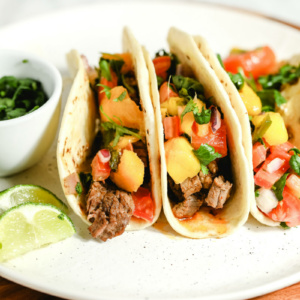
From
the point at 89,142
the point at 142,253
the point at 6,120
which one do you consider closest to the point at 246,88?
the point at 89,142

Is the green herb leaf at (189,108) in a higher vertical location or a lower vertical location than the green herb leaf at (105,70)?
higher

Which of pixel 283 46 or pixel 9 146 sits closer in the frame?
pixel 9 146

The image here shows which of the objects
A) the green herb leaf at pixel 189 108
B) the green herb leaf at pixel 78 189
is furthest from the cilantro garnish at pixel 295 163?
the green herb leaf at pixel 78 189

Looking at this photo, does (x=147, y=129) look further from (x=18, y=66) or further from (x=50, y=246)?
(x=18, y=66)

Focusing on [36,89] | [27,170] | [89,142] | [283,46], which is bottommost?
[27,170]

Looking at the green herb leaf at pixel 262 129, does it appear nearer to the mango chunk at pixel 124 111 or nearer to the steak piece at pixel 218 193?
the steak piece at pixel 218 193

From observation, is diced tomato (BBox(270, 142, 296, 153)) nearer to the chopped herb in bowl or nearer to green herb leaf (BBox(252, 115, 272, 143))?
green herb leaf (BBox(252, 115, 272, 143))

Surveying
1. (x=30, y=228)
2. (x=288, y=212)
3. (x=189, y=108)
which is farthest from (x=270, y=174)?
(x=30, y=228)
